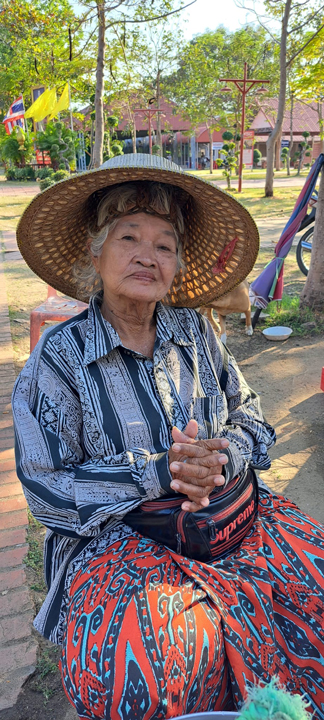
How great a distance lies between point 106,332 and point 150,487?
47 cm

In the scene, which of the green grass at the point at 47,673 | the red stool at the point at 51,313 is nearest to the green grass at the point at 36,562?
the green grass at the point at 47,673

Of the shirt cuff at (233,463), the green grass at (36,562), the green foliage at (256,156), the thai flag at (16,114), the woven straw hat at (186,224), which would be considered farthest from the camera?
the green foliage at (256,156)

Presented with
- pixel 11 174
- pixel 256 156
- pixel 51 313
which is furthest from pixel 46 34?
pixel 256 156

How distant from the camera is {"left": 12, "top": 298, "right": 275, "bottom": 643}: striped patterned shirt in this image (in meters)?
1.35

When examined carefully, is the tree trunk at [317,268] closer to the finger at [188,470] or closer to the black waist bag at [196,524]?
the black waist bag at [196,524]

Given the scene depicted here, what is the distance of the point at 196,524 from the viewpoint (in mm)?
1358

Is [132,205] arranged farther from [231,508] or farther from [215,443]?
[231,508]

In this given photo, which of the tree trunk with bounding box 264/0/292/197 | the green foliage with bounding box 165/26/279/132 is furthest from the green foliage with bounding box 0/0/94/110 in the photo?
the green foliage with bounding box 165/26/279/132

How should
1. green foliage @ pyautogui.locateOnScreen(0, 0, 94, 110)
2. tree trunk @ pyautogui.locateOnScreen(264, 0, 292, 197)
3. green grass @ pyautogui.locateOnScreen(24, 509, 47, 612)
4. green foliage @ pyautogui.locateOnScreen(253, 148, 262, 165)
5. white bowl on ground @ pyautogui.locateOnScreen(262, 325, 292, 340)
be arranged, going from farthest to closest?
green foliage @ pyautogui.locateOnScreen(253, 148, 262, 165) < tree trunk @ pyautogui.locateOnScreen(264, 0, 292, 197) < green foliage @ pyautogui.locateOnScreen(0, 0, 94, 110) < white bowl on ground @ pyautogui.locateOnScreen(262, 325, 292, 340) < green grass @ pyautogui.locateOnScreen(24, 509, 47, 612)

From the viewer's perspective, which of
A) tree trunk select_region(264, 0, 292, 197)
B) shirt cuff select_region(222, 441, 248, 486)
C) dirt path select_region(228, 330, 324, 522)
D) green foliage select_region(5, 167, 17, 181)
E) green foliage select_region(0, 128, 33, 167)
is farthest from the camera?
green foliage select_region(0, 128, 33, 167)

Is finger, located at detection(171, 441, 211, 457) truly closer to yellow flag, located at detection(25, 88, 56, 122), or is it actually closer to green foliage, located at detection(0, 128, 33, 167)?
yellow flag, located at detection(25, 88, 56, 122)

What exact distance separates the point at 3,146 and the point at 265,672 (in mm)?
28033

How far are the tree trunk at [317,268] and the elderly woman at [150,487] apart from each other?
11.4ft

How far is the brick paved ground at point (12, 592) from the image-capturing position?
1721 millimetres
